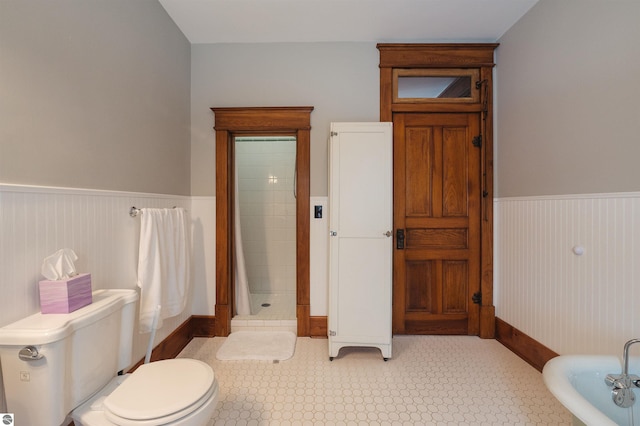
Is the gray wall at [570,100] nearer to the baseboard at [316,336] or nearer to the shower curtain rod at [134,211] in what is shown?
the baseboard at [316,336]

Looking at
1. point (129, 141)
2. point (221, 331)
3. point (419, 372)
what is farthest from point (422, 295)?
point (129, 141)

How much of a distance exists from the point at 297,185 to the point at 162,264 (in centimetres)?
116

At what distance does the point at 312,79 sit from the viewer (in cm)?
238

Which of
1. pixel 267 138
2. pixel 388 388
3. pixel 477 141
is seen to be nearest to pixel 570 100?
pixel 477 141

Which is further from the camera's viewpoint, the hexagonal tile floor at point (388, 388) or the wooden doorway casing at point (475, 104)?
the wooden doorway casing at point (475, 104)

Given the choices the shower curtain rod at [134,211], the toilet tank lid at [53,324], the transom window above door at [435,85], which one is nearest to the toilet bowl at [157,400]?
the toilet tank lid at [53,324]

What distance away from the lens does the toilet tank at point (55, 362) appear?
910 mm

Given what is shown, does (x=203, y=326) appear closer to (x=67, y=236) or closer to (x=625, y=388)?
(x=67, y=236)

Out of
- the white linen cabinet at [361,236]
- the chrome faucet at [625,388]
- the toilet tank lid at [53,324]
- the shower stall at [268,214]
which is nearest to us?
the toilet tank lid at [53,324]

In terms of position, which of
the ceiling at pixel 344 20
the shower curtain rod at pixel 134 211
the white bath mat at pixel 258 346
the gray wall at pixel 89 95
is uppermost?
the ceiling at pixel 344 20

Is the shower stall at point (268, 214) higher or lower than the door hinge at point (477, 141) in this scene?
lower

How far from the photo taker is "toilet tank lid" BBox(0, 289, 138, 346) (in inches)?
35.4

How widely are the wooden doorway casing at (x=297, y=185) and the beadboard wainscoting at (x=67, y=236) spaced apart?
1.35 feet

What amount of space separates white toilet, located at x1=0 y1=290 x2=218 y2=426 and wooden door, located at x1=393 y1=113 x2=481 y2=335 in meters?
1.78
